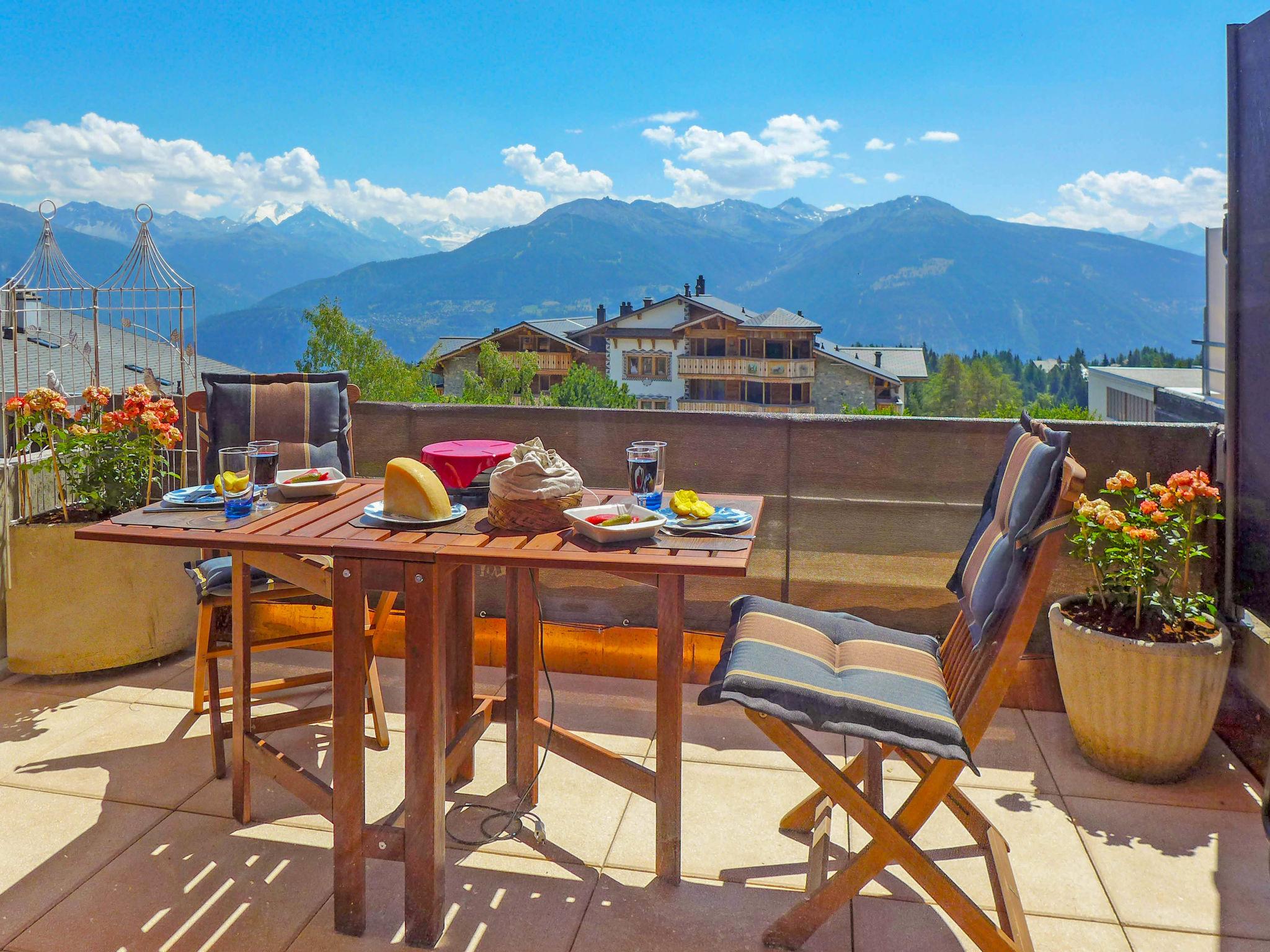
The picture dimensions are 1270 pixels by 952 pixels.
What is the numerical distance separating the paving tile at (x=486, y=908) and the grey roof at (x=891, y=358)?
55461 millimetres

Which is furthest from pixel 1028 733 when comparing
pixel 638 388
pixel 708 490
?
pixel 638 388

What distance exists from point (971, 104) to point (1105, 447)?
561 ft

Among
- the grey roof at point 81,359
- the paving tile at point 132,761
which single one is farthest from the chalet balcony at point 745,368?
the paving tile at point 132,761

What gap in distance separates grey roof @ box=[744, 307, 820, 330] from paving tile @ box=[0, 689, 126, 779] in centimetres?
5056

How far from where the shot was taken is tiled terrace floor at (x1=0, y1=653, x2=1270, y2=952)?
1.71 m

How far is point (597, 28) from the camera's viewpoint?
132 meters

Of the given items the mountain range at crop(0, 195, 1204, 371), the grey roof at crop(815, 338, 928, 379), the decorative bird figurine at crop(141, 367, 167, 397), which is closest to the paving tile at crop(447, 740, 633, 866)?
the decorative bird figurine at crop(141, 367, 167, 397)

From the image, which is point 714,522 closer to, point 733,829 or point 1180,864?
point 733,829

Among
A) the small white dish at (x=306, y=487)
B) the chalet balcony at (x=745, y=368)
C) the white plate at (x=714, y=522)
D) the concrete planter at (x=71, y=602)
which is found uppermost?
the chalet balcony at (x=745, y=368)

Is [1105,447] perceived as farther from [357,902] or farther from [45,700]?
[45,700]

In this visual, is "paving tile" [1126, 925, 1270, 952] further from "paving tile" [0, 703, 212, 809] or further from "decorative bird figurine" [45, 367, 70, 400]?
"decorative bird figurine" [45, 367, 70, 400]

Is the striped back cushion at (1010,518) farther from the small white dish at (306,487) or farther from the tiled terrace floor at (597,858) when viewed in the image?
the small white dish at (306,487)

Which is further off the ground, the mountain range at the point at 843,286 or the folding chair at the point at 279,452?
the mountain range at the point at 843,286

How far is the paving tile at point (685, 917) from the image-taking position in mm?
1670
